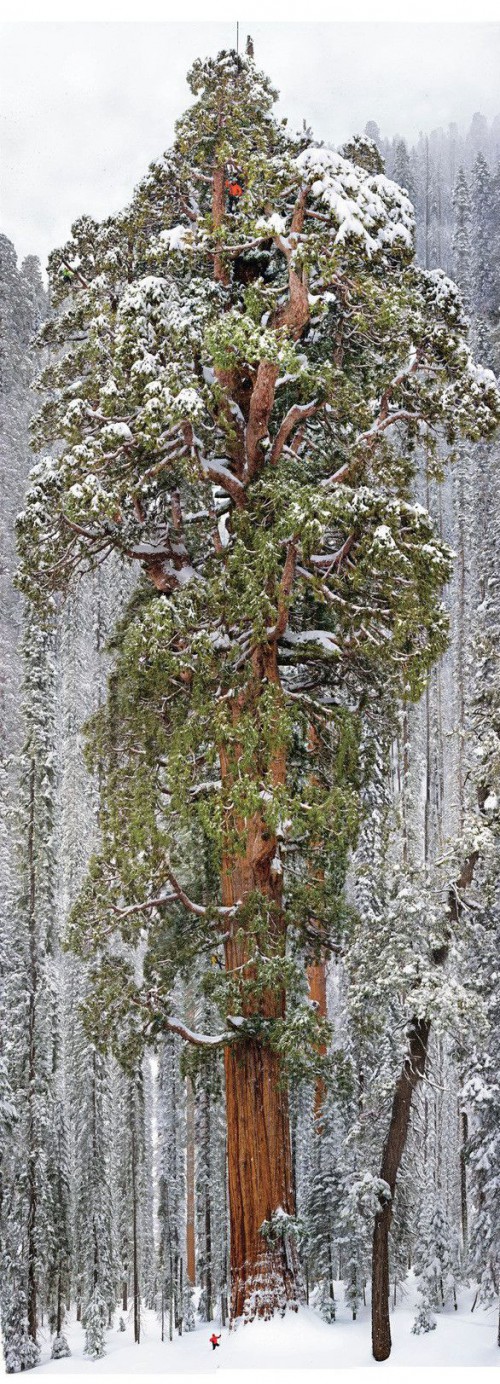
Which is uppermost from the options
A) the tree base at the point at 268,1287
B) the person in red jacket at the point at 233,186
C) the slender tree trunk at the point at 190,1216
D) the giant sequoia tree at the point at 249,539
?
the person in red jacket at the point at 233,186

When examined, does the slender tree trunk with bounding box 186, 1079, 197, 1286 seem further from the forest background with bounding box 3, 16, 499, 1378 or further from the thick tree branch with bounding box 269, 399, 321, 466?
the thick tree branch with bounding box 269, 399, 321, 466

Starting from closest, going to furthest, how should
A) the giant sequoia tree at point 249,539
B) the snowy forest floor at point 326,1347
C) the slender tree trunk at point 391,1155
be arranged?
the snowy forest floor at point 326,1347, the giant sequoia tree at point 249,539, the slender tree trunk at point 391,1155

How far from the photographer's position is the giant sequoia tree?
7293 millimetres

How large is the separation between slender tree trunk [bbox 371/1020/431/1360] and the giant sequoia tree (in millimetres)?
1642

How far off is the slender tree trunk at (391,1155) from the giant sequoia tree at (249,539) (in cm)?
164

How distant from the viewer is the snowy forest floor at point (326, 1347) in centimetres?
672

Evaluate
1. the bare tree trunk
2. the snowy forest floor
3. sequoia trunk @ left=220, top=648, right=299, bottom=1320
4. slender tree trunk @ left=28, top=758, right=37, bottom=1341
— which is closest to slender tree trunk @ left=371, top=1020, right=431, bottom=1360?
the bare tree trunk

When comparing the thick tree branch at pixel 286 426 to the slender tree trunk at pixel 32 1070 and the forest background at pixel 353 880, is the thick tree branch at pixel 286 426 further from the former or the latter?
the slender tree trunk at pixel 32 1070

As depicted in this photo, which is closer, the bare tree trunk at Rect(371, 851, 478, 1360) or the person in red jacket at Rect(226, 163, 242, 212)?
the person in red jacket at Rect(226, 163, 242, 212)

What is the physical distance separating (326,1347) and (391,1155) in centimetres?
274

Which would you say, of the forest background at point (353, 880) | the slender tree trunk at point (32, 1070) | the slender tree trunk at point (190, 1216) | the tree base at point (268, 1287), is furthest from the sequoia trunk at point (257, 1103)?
the slender tree trunk at point (190, 1216)

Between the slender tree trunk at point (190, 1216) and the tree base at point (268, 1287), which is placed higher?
the tree base at point (268, 1287)

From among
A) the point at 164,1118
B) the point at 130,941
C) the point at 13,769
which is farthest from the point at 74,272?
the point at 164,1118

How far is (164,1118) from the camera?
18453mm
